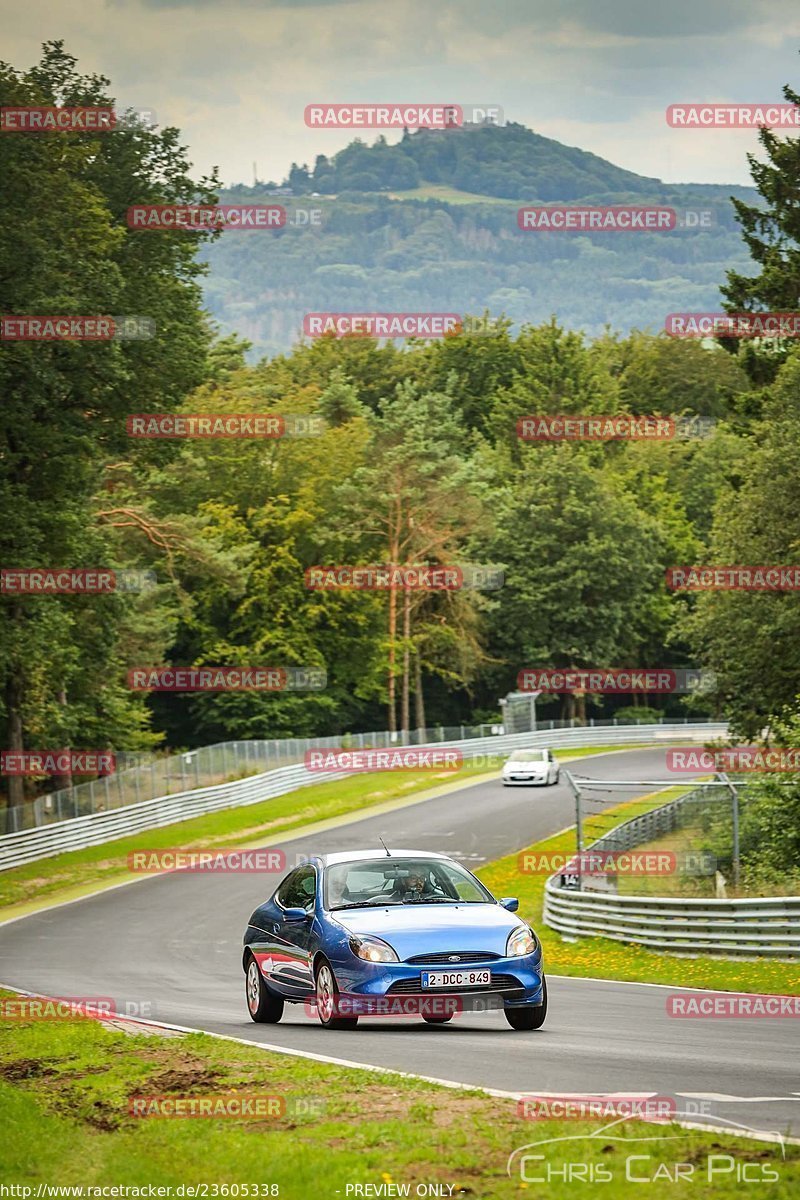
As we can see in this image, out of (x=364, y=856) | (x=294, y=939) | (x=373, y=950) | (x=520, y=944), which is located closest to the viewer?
(x=373, y=950)

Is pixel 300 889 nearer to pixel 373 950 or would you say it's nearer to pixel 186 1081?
pixel 373 950

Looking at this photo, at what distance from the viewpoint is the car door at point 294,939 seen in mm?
13812

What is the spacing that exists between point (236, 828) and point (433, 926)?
3796 cm

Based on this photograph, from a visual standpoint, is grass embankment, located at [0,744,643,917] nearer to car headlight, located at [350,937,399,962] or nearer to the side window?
the side window

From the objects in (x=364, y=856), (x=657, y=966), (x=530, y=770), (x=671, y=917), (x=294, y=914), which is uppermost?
(x=364, y=856)

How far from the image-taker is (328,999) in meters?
13.4

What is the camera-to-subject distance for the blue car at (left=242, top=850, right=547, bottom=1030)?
12.7 metres

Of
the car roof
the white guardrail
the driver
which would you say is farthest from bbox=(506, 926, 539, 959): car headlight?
the white guardrail

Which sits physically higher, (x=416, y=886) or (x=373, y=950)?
(x=416, y=886)

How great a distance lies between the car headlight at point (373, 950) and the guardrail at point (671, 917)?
29.1 feet

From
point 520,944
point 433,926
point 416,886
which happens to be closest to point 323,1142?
point 433,926

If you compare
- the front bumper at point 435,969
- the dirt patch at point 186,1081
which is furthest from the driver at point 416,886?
the dirt patch at point 186,1081

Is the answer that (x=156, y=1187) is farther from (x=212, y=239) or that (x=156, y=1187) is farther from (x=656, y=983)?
(x=212, y=239)

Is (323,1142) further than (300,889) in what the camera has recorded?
No
